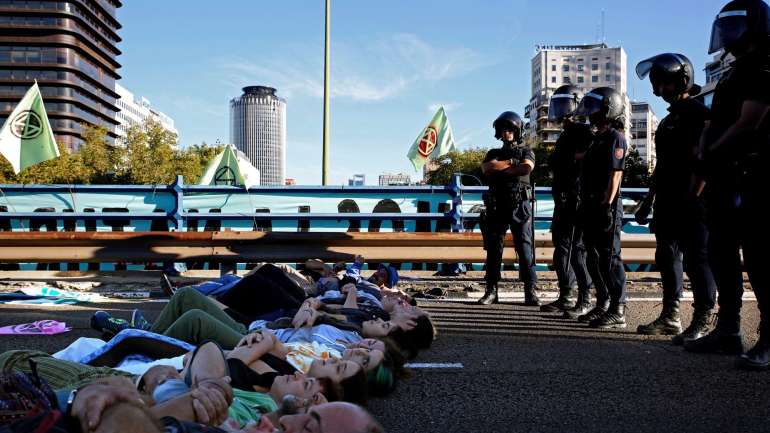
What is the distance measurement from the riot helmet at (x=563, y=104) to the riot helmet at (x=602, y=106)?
0.78 metres

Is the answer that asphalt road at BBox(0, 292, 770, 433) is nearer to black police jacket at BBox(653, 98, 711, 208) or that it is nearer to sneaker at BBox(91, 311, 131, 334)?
sneaker at BBox(91, 311, 131, 334)

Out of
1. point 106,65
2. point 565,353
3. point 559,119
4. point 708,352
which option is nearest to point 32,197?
point 559,119

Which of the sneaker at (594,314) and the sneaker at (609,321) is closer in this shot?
the sneaker at (609,321)

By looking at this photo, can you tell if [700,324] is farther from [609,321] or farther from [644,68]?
[644,68]

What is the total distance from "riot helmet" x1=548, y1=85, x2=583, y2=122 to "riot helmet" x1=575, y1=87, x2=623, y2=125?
78 cm

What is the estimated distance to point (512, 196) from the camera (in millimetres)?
7562

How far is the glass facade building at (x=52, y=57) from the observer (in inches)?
3942

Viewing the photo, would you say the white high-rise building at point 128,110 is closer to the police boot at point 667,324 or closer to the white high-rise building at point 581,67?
the white high-rise building at point 581,67

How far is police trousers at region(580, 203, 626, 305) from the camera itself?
595 centimetres

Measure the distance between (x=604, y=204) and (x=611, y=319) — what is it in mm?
1000

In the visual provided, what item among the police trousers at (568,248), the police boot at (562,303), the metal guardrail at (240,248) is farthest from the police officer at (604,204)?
the metal guardrail at (240,248)

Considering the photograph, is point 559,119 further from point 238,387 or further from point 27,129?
point 27,129

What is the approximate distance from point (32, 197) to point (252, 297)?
7.47m

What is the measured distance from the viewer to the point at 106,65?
11800 cm
